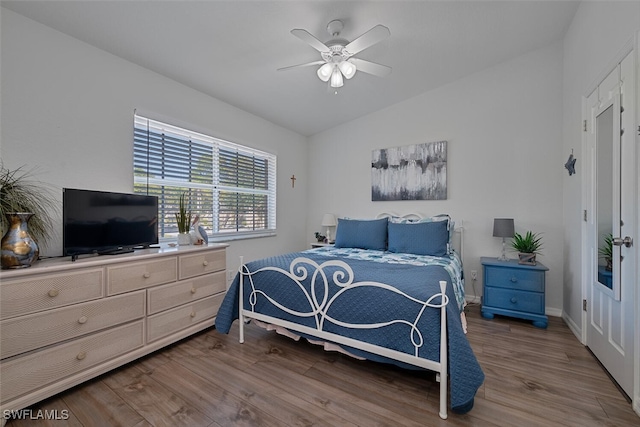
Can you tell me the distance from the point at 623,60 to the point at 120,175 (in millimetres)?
3857

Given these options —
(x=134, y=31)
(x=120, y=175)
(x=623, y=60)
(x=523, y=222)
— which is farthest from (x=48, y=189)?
(x=523, y=222)

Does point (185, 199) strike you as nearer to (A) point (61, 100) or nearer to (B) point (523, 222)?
(A) point (61, 100)

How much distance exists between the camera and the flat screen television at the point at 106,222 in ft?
6.08

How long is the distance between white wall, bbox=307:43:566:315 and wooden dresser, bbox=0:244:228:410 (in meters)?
2.81

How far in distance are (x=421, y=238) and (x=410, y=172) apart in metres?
1.17

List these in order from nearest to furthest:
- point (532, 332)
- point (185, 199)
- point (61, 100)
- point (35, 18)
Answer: point (35, 18) < point (61, 100) < point (532, 332) < point (185, 199)

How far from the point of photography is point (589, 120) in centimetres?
228

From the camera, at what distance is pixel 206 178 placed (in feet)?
10.5

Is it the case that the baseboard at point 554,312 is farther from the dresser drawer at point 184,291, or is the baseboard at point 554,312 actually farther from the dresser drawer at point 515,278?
the dresser drawer at point 184,291

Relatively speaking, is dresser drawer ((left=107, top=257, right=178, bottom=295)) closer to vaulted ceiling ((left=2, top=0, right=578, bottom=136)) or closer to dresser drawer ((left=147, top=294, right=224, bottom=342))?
dresser drawer ((left=147, top=294, right=224, bottom=342))

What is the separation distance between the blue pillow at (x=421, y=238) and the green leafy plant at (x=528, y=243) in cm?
79

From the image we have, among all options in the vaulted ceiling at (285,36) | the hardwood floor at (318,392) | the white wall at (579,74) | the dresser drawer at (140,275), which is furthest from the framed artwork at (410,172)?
the dresser drawer at (140,275)

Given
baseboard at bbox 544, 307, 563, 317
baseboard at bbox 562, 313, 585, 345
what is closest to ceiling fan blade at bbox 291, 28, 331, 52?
baseboard at bbox 562, 313, 585, 345

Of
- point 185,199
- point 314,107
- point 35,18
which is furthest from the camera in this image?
point 314,107
